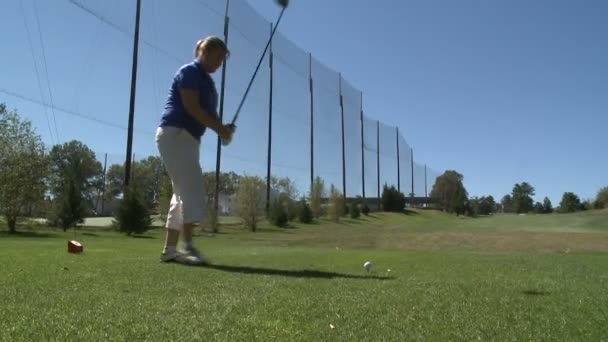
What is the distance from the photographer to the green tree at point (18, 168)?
2888 centimetres

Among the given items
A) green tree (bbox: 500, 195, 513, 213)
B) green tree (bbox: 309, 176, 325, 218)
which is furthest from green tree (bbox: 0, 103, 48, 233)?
green tree (bbox: 500, 195, 513, 213)

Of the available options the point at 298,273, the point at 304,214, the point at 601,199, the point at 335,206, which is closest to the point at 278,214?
the point at 304,214

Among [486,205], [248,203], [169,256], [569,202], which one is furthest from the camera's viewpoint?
[486,205]

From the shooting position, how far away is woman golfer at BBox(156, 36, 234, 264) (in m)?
5.43

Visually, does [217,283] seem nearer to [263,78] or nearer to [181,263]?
[181,263]

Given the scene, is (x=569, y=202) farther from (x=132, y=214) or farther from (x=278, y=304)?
(x=278, y=304)

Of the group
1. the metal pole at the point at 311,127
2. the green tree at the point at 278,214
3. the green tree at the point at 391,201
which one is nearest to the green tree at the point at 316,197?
the metal pole at the point at 311,127

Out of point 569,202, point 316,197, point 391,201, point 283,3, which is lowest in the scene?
point 283,3

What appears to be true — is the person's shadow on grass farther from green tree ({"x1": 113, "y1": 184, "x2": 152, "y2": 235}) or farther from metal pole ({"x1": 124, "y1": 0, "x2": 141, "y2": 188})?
metal pole ({"x1": 124, "y1": 0, "x2": 141, "y2": 188})

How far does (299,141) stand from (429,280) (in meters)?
54.6

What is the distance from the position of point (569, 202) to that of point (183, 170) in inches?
4792

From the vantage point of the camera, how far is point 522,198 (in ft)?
517

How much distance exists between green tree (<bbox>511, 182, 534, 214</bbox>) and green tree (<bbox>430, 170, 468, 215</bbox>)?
35.1 meters

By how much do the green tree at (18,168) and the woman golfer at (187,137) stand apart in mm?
25964
